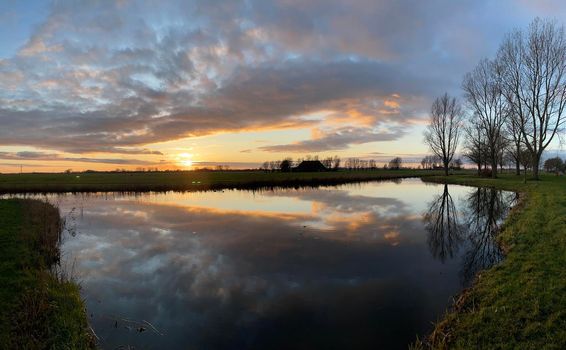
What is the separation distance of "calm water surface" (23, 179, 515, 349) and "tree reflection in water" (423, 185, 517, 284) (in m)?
0.07

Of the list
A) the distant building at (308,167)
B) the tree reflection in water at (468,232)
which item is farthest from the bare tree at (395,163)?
the tree reflection in water at (468,232)

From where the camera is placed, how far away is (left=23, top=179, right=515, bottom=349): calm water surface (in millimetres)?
6613

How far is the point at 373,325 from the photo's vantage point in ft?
22.1

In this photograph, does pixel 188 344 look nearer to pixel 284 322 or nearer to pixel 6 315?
pixel 284 322

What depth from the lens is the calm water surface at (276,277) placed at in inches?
260

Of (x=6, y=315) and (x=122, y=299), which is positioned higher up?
(x=6, y=315)

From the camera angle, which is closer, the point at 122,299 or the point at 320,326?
the point at 320,326

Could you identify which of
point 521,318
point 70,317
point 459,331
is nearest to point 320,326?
point 459,331

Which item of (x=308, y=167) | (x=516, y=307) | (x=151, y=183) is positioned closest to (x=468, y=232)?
(x=516, y=307)

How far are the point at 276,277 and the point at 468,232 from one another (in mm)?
10437

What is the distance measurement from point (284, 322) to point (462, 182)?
154 ft

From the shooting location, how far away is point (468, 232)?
49.5 feet

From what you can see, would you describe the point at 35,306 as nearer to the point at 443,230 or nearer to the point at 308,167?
the point at 443,230

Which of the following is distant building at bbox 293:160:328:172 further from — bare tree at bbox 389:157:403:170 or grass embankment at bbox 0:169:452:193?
bare tree at bbox 389:157:403:170
